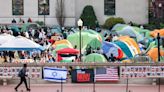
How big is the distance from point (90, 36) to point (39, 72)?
14000 millimetres

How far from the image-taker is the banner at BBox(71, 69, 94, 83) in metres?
30.0

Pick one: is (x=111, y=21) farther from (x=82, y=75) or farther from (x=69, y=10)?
(x=82, y=75)

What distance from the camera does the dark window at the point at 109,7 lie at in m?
76.9

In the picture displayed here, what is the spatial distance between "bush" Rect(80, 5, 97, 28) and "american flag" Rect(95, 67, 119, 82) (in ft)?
139

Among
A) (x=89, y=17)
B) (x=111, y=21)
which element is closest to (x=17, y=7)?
(x=89, y=17)

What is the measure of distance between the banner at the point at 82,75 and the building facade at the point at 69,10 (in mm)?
42369

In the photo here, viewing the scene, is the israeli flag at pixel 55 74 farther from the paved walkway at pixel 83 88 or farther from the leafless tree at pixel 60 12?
the leafless tree at pixel 60 12

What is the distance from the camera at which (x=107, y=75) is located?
99.2 ft

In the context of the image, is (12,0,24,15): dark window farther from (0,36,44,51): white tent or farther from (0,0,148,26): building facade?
(0,36,44,51): white tent

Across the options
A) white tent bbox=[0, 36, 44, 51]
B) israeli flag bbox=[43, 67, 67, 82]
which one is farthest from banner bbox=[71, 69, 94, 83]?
white tent bbox=[0, 36, 44, 51]

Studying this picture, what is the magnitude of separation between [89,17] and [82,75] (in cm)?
4442

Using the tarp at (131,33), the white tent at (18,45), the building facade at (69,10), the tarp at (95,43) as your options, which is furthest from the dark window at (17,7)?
the white tent at (18,45)

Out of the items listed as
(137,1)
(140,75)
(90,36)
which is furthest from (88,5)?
(140,75)

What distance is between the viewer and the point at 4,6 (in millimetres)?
74375
